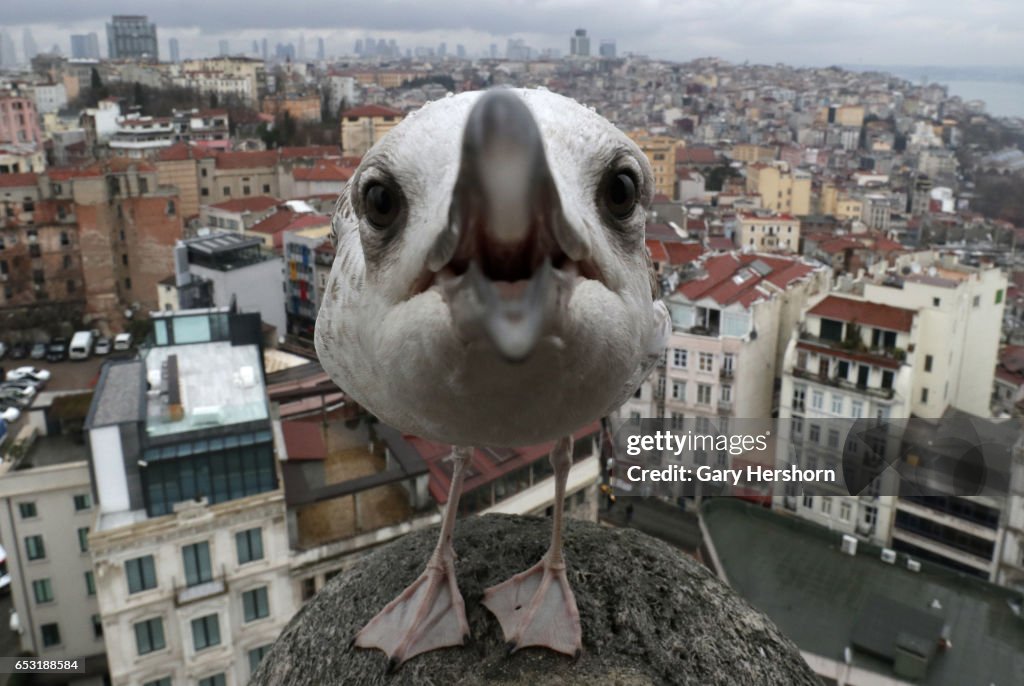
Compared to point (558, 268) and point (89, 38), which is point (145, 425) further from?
point (89, 38)

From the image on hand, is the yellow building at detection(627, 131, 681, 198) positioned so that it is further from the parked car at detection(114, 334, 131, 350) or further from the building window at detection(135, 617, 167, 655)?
the building window at detection(135, 617, 167, 655)

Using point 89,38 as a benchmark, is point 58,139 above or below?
below

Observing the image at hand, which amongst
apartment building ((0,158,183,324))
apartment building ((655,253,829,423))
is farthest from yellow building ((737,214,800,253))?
apartment building ((0,158,183,324))

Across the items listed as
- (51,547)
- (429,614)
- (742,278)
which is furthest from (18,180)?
(429,614)

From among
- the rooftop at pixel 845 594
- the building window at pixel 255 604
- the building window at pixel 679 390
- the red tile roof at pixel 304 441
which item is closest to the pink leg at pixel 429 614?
the rooftop at pixel 845 594

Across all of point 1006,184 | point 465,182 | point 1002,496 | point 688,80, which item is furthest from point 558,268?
point 688,80

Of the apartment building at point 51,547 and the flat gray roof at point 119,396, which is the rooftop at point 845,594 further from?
the apartment building at point 51,547
